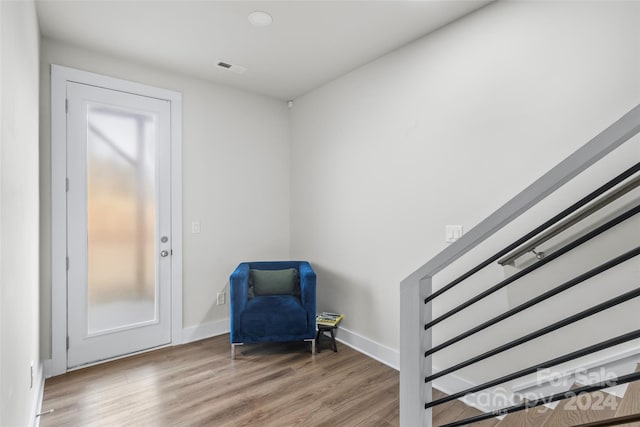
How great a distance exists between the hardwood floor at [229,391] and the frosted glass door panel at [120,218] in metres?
0.46

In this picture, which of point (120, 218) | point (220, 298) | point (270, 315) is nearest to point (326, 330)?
point (270, 315)

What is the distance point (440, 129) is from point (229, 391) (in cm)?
235

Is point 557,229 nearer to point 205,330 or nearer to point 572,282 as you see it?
point 572,282

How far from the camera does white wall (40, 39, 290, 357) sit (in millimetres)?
3170

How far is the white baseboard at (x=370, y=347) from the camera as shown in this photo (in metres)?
2.66

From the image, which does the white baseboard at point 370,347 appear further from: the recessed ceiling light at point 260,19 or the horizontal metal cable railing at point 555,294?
the recessed ceiling light at point 260,19

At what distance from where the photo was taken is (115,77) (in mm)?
2787

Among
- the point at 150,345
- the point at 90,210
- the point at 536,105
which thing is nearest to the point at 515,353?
the point at 536,105

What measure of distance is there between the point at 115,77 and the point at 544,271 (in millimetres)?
3461

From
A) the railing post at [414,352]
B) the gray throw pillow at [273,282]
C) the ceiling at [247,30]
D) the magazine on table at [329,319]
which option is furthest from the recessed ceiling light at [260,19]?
the magazine on table at [329,319]

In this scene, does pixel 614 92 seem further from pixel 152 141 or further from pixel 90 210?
pixel 90 210

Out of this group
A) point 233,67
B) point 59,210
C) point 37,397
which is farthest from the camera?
point 233,67

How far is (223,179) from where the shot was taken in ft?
11.2

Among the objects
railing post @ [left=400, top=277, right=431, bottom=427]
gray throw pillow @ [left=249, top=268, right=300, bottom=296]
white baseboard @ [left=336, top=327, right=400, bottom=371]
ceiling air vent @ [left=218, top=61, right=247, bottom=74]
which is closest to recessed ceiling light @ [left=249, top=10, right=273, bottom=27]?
ceiling air vent @ [left=218, top=61, right=247, bottom=74]
